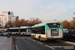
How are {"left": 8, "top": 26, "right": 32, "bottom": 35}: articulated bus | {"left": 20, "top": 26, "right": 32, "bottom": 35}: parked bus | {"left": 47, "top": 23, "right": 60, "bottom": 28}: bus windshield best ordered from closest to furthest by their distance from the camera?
{"left": 47, "top": 23, "right": 60, "bottom": 28}: bus windshield → {"left": 20, "top": 26, "right": 32, "bottom": 35}: parked bus → {"left": 8, "top": 26, "right": 32, "bottom": 35}: articulated bus

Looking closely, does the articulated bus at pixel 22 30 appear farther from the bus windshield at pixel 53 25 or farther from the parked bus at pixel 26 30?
the bus windshield at pixel 53 25

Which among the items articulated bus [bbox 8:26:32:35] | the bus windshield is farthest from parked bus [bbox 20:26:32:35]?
the bus windshield

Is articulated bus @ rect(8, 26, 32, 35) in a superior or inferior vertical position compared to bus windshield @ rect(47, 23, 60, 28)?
inferior

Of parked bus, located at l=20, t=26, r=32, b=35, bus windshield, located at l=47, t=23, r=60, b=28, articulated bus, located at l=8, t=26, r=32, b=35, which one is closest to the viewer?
bus windshield, located at l=47, t=23, r=60, b=28

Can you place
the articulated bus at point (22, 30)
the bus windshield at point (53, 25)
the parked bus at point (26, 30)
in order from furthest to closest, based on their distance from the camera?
1. the articulated bus at point (22, 30)
2. the parked bus at point (26, 30)
3. the bus windshield at point (53, 25)

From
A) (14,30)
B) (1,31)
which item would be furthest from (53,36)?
(1,31)

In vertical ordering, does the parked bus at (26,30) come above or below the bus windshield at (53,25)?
below

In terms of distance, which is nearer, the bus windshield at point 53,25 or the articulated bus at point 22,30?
the bus windshield at point 53,25

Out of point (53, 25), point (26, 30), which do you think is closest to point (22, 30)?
point (26, 30)

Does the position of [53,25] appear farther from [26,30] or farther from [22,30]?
[22,30]

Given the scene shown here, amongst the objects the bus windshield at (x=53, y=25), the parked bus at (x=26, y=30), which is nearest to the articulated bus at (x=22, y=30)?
the parked bus at (x=26, y=30)

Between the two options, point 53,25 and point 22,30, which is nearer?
point 53,25

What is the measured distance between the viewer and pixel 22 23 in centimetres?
11106

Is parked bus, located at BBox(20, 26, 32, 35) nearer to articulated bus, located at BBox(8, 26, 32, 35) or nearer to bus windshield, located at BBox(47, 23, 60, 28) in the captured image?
articulated bus, located at BBox(8, 26, 32, 35)
